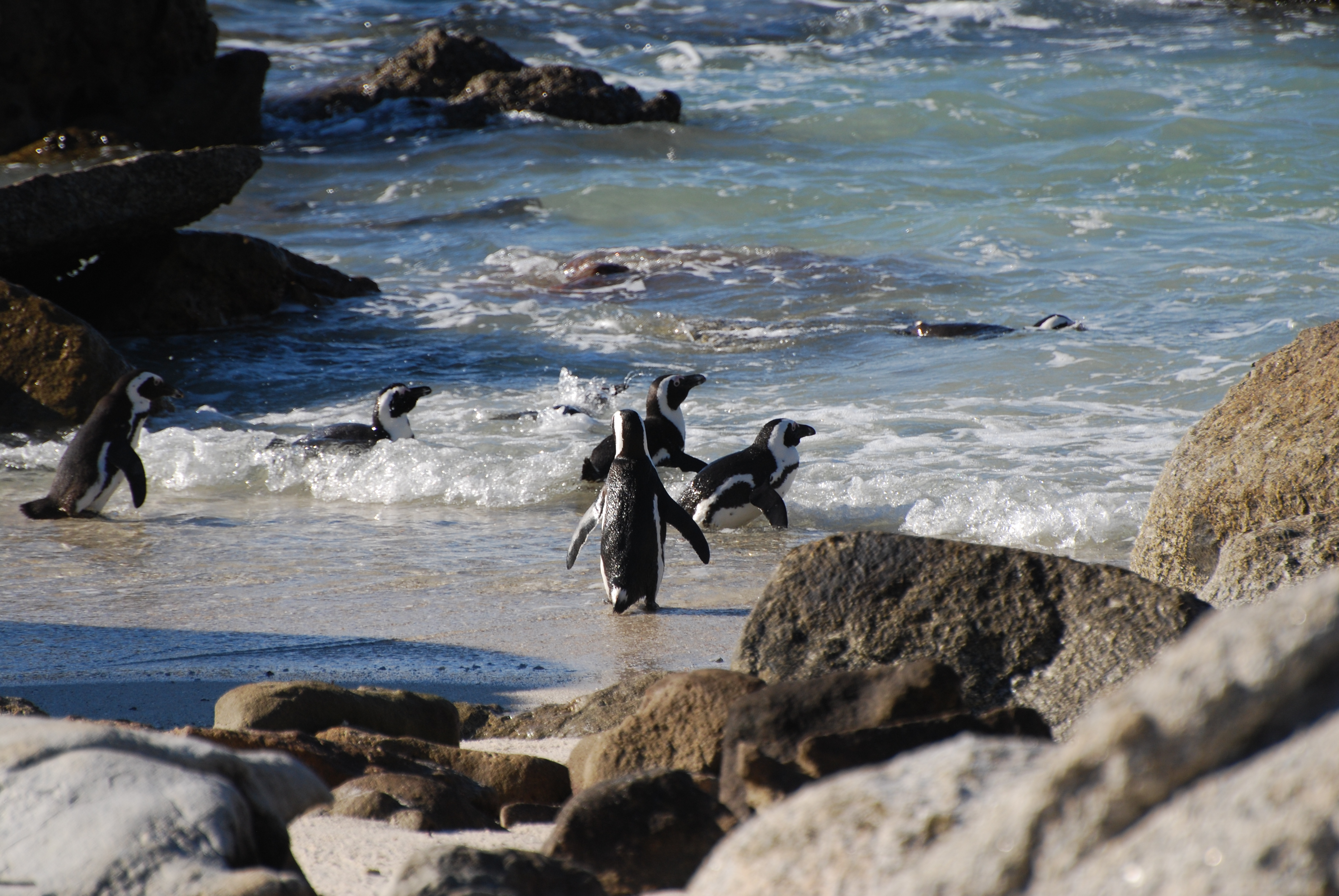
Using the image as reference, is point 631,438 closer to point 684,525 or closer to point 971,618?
point 684,525

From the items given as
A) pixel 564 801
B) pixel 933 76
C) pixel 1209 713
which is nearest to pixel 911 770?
pixel 1209 713

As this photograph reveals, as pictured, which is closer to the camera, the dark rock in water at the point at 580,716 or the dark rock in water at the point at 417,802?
the dark rock in water at the point at 417,802

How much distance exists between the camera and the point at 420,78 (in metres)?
20.2

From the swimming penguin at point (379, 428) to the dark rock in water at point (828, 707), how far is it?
213 inches

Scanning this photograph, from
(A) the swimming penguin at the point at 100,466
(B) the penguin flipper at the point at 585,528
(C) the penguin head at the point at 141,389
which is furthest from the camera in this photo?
(C) the penguin head at the point at 141,389

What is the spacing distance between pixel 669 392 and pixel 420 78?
1448 cm

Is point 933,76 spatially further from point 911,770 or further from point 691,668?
point 911,770

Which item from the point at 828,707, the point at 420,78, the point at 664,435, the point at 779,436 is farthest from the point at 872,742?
the point at 420,78

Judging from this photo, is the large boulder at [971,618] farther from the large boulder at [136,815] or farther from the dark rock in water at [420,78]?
the dark rock in water at [420,78]

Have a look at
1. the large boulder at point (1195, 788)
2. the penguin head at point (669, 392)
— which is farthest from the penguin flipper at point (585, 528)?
the large boulder at point (1195, 788)

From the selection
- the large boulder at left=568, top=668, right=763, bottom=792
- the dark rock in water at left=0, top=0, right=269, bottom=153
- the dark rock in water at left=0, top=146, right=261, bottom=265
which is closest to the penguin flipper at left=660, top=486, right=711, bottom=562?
the large boulder at left=568, top=668, right=763, bottom=792

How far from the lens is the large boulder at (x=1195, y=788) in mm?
978

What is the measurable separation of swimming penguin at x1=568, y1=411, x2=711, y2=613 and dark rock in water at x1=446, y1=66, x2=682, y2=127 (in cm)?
1411

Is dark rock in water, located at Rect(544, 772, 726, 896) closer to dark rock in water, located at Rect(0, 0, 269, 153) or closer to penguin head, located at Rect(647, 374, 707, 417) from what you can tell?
penguin head, located at Rect(647, 374, 707, 417)
